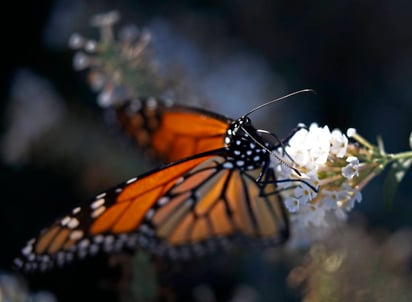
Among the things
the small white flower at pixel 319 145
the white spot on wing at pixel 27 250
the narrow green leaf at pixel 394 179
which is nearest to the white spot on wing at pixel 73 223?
the white spot on wing at pixel 27 250

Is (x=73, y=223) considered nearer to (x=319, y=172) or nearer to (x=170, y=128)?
(x=170, y=128)

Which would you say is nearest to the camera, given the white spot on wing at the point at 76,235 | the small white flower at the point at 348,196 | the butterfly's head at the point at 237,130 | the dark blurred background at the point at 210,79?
the small white flower at the point at 348,196

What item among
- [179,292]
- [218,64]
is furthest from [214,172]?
[218,64]

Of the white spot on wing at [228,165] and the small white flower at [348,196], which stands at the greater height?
the white spot on wing at [228,165]

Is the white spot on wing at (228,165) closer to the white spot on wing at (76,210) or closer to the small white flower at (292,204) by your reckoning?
the small white flower at (292,204)

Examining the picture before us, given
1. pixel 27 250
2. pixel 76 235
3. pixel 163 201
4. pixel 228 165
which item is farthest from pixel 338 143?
pixel 27 250

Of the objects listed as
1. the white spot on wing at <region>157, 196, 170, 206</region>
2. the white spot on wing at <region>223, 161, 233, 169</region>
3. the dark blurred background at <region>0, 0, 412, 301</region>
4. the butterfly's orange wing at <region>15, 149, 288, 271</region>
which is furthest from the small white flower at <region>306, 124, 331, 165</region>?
the dark blurred background at <region>0, 0, 412, 301</region>

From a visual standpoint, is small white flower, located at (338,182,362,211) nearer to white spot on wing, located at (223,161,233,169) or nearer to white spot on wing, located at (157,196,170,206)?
white spot on wing, located at (223,161,233,169)

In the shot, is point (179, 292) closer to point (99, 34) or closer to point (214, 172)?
point (214, 172)
